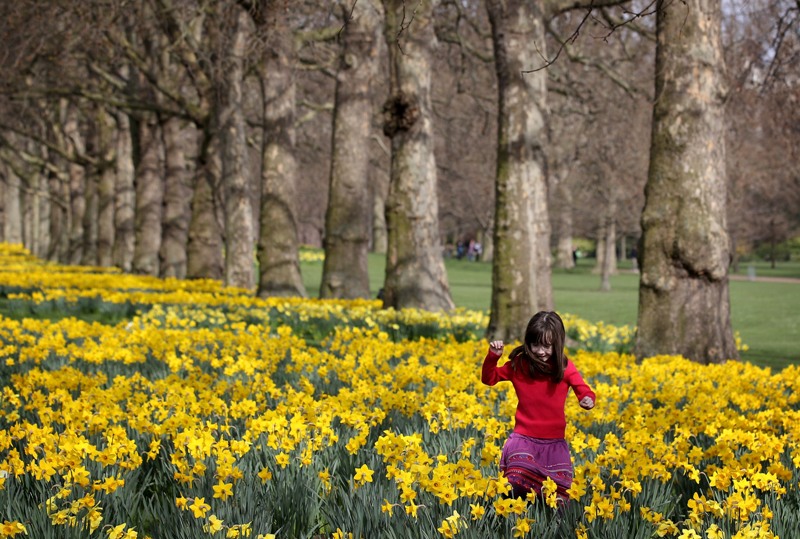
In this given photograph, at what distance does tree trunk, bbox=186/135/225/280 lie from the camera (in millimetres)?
18500

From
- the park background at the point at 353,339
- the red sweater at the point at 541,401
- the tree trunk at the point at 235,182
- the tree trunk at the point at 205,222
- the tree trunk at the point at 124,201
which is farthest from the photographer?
the tree trunk at the point at 124,201

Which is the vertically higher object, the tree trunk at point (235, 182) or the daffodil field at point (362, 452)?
the tree trunk at point (235, 182)

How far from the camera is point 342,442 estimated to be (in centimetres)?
407

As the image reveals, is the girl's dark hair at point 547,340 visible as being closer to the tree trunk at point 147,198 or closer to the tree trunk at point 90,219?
the tree trunk at point 147,198

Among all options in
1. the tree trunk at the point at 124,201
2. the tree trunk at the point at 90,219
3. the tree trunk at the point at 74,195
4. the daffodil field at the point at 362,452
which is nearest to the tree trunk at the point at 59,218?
the tree trunk at the point at 74,195

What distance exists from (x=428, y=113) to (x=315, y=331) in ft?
12.6

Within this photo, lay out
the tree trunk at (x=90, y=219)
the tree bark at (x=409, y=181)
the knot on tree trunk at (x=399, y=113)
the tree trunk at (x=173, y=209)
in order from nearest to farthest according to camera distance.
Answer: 1. the knot on tree trunk at (x=399, y=113)
2. the tree bark at (x=409, y=181)
3. the tree trunk at (x=173, y=209)
4. the tree trunk at (x=90, y=219)

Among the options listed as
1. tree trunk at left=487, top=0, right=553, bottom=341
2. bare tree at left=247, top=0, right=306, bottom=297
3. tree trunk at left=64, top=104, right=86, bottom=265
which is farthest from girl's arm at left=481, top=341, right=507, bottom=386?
tree trunk at left=64, top=104, right=86, bottom=265

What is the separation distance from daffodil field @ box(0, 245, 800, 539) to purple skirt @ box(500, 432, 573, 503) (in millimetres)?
99

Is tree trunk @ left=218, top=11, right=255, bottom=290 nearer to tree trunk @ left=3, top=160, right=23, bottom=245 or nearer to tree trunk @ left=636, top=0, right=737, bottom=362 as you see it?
tree trunk @ left=636, top=0, right=737, bottom=362

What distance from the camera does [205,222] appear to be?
18766 mm

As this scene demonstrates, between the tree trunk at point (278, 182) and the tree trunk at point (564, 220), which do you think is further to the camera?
the tree trunk at point (564, 220)

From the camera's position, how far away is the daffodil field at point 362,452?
3.01m

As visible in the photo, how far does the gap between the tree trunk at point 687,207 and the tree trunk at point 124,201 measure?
60.2ft
